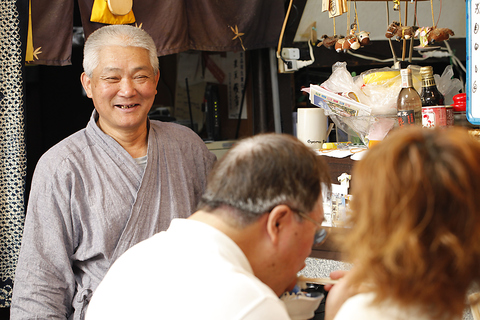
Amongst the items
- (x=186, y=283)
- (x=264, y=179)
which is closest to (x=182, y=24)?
(x=264, y=179)

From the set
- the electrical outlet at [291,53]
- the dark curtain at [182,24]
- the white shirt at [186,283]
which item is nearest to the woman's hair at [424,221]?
the white shirt at [186,283]

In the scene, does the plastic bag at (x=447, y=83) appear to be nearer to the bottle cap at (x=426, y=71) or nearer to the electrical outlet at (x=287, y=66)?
the bottle cap at (x=426, y=71)

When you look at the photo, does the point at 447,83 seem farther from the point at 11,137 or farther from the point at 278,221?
the point at 11,137

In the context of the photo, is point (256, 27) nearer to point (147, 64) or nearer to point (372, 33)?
point (372, 33)

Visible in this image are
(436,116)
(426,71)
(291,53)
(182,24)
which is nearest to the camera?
(436,116)

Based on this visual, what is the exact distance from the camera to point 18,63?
2066 mm

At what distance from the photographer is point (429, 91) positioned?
1.62m

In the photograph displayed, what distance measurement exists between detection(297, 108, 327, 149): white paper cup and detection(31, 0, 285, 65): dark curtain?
3.15 feet

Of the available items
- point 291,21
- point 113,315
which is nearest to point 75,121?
point 291,21

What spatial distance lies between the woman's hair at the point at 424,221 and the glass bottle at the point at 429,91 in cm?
104

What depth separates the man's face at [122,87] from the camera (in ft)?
5.29

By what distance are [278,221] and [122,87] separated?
96cm

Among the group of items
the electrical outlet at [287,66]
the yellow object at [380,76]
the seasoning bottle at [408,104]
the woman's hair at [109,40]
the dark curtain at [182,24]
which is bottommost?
the seasoning bottle at [408,104]

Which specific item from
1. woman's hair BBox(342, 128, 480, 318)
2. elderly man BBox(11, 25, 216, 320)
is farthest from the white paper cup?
woman's hair BBox(342, 128, 480, 318)
